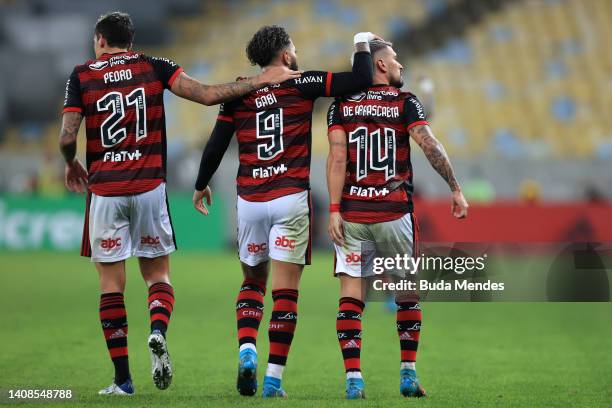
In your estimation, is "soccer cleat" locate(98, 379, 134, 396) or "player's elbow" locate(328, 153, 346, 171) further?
"soccer cleat" locate(98, 379, 134, 396)

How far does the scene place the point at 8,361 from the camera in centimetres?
795

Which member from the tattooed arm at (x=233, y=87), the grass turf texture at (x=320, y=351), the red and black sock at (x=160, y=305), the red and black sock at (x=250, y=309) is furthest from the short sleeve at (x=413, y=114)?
the red and black sock at (x=160, y=305)

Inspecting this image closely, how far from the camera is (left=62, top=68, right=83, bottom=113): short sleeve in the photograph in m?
6.52

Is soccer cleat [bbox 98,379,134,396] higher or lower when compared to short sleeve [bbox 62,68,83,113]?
lower

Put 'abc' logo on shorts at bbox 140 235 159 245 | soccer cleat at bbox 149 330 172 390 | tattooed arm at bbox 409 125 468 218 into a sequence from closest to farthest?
soccer cleat at bbox 149 330 172 390, tattooed arm at bbox 409 125 468 218, 'abc' logo on shorts at bbox 140 235 159 245

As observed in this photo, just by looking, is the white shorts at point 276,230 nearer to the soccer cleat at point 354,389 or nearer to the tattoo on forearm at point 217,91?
the tattoo on forearm at point 217,91

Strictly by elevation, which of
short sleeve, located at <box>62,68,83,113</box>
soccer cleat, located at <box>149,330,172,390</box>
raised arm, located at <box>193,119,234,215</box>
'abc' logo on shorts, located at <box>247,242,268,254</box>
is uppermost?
short sleeve, located at <box>62,68,83,113</box>

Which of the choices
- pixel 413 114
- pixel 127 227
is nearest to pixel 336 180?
pixel 413 114

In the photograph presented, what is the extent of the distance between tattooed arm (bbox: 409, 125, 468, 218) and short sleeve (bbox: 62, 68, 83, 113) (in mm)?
1998

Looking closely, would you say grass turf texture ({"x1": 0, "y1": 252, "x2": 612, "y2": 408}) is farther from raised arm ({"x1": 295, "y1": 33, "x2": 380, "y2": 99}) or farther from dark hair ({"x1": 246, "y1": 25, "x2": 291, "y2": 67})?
dark hair ({"x1": 246, "y1": 25, "x2": 291, "y2": 67})

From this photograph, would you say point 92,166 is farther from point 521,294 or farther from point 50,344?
point 521,294

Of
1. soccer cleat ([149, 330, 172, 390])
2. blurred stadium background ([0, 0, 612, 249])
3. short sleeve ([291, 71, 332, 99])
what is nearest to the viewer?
soccer cleat ([149, 330, 172, 390])

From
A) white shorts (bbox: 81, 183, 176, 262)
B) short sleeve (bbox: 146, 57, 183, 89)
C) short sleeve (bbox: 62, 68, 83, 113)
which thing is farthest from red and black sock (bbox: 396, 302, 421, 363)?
short sleeve (bbox: 62, 68, 83, 113)

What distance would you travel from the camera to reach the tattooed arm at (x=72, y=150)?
6.48 meters
